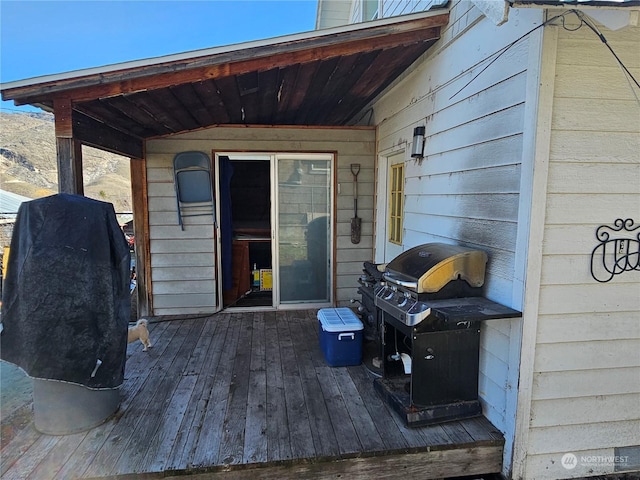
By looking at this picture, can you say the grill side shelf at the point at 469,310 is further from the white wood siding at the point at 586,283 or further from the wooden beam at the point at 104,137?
the wooden beam at the point at 104,137

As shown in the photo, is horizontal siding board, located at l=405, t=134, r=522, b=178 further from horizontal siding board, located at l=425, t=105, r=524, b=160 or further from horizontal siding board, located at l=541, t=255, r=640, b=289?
horizontal siding board, located at l=541, t=255, r=640, b=289

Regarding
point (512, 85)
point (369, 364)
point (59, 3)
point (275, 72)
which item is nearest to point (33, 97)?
point (275, 72)

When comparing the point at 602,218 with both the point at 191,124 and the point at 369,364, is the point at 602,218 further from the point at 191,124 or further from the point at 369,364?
the point at 191,124

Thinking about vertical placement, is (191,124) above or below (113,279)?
above

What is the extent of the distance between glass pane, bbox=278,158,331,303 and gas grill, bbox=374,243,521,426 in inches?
88.8

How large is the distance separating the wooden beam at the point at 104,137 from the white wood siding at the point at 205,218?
1.04 feet

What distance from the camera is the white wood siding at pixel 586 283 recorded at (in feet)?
5.76

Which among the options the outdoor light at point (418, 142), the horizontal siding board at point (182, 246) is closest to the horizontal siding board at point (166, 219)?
the horizontal siding board at point (182, 246)

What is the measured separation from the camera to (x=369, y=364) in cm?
291

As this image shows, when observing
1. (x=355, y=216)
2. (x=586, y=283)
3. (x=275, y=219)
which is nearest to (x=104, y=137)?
(x=275, y=219)

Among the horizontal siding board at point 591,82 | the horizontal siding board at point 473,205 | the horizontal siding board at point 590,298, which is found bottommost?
the horizontal siding board at point 590,298

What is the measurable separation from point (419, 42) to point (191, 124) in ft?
8.03

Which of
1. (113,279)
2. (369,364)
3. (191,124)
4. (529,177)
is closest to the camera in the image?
(529,177)

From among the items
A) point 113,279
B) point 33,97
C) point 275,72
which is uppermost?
point 275,72
